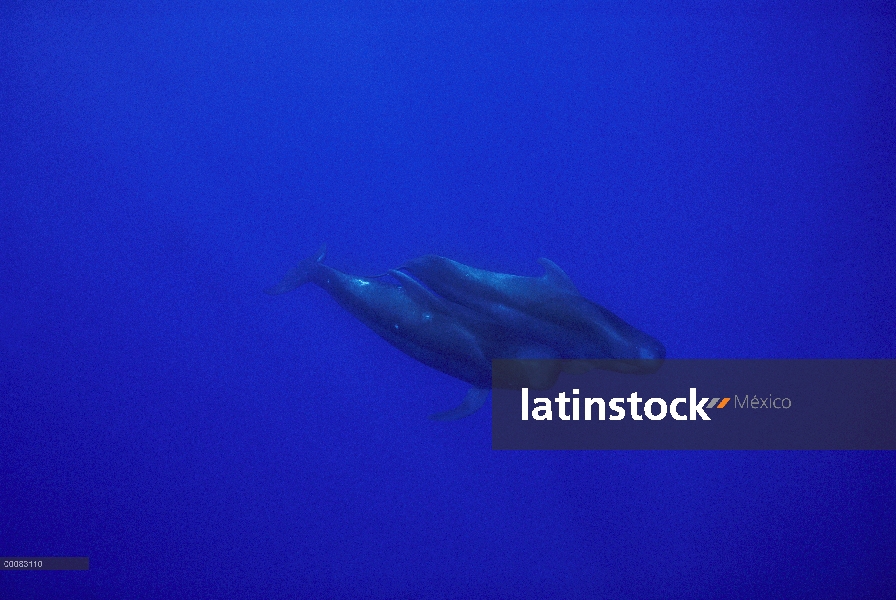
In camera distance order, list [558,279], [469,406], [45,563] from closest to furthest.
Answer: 1. [558,279]
2. [469,406]
3. [45,563]

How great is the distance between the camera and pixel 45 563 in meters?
4.51

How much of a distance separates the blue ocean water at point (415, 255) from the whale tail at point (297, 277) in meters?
0.22

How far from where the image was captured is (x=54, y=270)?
14.9 ft

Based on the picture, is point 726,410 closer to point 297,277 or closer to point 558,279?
point 558,279

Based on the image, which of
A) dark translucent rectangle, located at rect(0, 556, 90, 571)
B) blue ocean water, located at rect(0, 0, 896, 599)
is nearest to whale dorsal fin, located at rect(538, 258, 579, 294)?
blue ocean water, located at rect(0, 0, 896, 599)

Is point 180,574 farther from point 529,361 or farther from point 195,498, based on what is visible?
point 529,361

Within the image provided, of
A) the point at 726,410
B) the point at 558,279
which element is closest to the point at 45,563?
the point at 558,279

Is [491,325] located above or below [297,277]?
below

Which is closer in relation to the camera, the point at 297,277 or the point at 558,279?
the point at 558,279

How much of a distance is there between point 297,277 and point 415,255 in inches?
36.7

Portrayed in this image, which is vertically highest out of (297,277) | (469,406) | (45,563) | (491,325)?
(297,277)

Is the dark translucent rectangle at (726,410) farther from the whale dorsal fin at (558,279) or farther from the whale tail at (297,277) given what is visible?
the whale tail at (297,277)

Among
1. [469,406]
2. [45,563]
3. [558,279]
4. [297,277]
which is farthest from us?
[45,563]

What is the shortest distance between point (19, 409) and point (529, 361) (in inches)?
170
